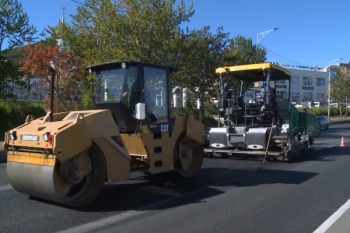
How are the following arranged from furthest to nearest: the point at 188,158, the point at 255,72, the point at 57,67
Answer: the point at 57,67, the point at 255,72, the point at 188,158

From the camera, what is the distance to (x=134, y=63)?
8.48 m

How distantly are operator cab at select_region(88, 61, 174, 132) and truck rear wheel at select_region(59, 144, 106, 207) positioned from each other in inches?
45.6

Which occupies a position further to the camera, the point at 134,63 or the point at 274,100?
the point at 274,100

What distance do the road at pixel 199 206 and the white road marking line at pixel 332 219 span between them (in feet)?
0.27

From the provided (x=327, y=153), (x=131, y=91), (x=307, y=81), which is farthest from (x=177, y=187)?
(x=307, y=81)

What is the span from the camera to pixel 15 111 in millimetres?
27562

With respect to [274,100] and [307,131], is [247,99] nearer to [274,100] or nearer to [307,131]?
[274,100]

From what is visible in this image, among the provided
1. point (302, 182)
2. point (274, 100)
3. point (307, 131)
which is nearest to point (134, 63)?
point (302, 182)

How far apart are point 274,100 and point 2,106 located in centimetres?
1909

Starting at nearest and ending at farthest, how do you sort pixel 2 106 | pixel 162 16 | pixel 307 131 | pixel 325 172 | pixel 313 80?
pixel 325 172, pixel 307 131, pixel 162 16, pixel 2 106, pixel 313 80

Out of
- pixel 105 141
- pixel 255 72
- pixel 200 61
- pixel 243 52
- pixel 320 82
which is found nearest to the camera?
pixel 105 141

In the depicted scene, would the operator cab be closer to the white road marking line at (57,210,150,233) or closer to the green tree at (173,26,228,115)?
the white road marking line at (57,210,150,233)

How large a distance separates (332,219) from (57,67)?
59.4 ft

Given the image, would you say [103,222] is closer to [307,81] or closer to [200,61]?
[200,61]
